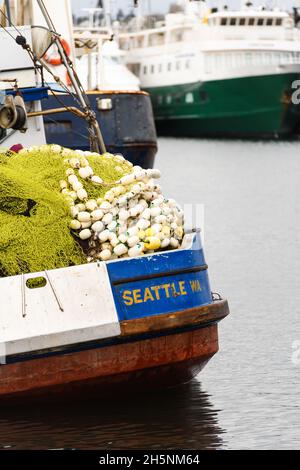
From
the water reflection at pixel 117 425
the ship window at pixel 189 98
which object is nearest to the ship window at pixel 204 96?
the ship window at pixel 189 98

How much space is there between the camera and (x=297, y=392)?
14219 millimetres

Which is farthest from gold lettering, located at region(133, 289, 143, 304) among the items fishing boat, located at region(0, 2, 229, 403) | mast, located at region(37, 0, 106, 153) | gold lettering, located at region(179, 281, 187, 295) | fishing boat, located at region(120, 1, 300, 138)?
fishing boat, located at region(120, 1, 300, 138)

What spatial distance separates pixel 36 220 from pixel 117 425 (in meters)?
1.99

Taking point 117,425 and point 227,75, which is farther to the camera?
point 227,75

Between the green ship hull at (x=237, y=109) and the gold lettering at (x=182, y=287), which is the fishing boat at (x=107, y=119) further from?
the green ship hull at (x=237, y=109)

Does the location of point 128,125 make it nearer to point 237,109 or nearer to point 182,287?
point 182,287

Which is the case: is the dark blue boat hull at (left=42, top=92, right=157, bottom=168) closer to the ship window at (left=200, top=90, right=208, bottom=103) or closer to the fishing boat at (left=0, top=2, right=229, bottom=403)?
the fishing boat at (left=0, top=2, right=229, bottom=403)

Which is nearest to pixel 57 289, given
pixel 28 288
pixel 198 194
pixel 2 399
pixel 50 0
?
pixel 28 288

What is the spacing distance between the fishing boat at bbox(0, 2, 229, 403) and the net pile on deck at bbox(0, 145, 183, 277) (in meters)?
0.18

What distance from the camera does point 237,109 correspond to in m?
75.0

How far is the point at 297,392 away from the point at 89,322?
2.63m

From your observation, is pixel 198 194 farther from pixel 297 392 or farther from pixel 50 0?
pixel 297 392

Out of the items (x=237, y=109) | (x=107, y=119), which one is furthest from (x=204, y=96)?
(x=107, y=119)

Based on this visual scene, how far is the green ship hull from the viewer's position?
7350cm
